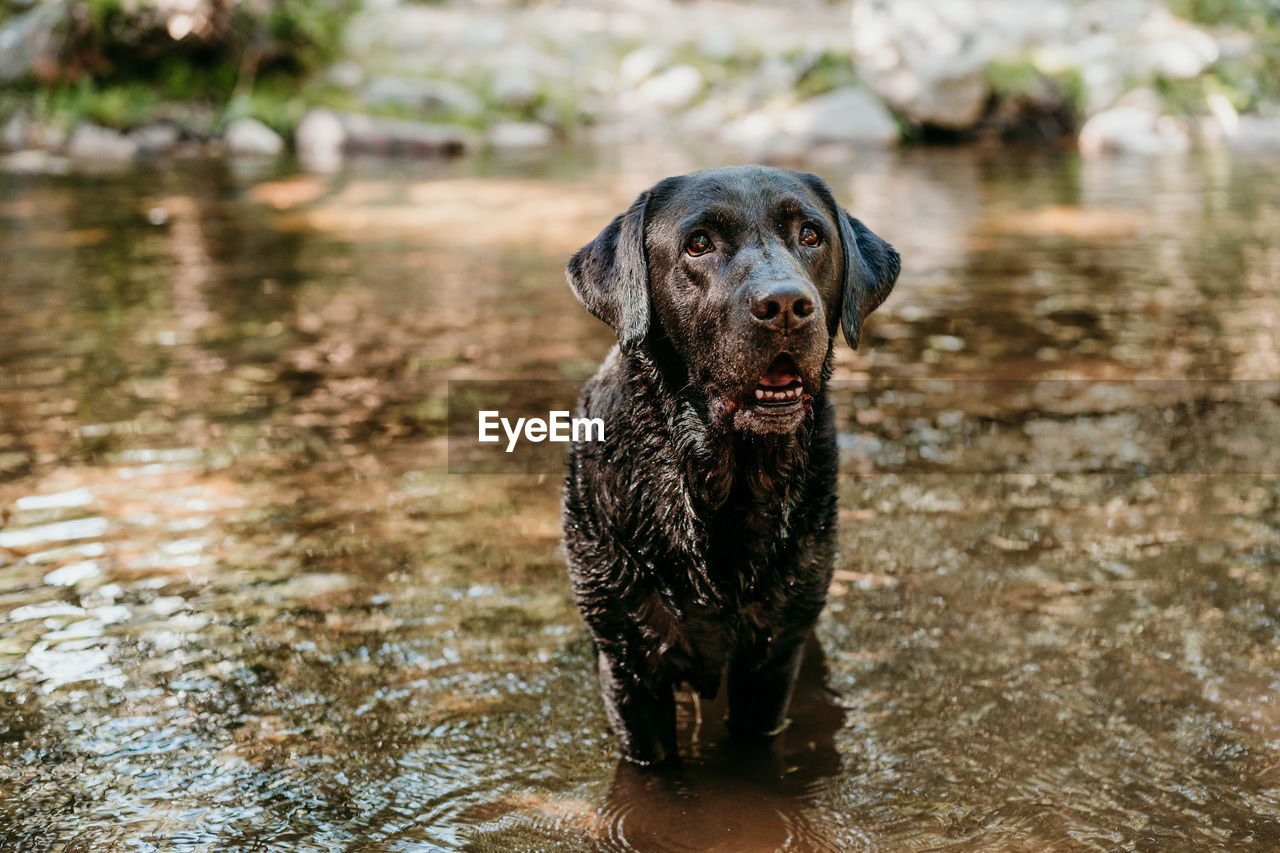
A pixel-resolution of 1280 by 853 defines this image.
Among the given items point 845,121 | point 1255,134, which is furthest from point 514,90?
point 1255,134

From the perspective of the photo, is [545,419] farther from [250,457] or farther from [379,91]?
[379,91]

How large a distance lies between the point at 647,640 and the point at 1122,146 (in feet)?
70.2

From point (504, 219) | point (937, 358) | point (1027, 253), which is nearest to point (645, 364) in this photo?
point (937, 358)

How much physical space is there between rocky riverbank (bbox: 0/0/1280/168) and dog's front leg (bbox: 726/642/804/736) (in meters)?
18.0

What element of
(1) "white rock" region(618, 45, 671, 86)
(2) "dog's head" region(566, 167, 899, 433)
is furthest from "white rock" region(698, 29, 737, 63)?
(2) "dog's head" region(566, 167, 899, 433)

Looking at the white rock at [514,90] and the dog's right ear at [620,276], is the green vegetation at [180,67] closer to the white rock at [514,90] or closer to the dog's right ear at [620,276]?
the white rock at [514,90]

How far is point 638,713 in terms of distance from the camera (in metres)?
3.69

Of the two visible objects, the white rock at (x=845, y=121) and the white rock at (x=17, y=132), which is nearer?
the white rock at (x=17, y=132)

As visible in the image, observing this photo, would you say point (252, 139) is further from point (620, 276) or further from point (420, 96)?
point (620, 276)

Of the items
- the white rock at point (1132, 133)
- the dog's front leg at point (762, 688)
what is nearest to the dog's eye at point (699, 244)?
the dog's front leg at point (762, 688)

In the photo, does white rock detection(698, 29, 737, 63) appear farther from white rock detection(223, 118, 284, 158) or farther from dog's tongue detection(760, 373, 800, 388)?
dog's tongue detection(760, 373, 800, 388)

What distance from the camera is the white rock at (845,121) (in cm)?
2248

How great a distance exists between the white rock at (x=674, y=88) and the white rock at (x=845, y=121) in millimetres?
4558

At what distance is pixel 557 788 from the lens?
3688mm
